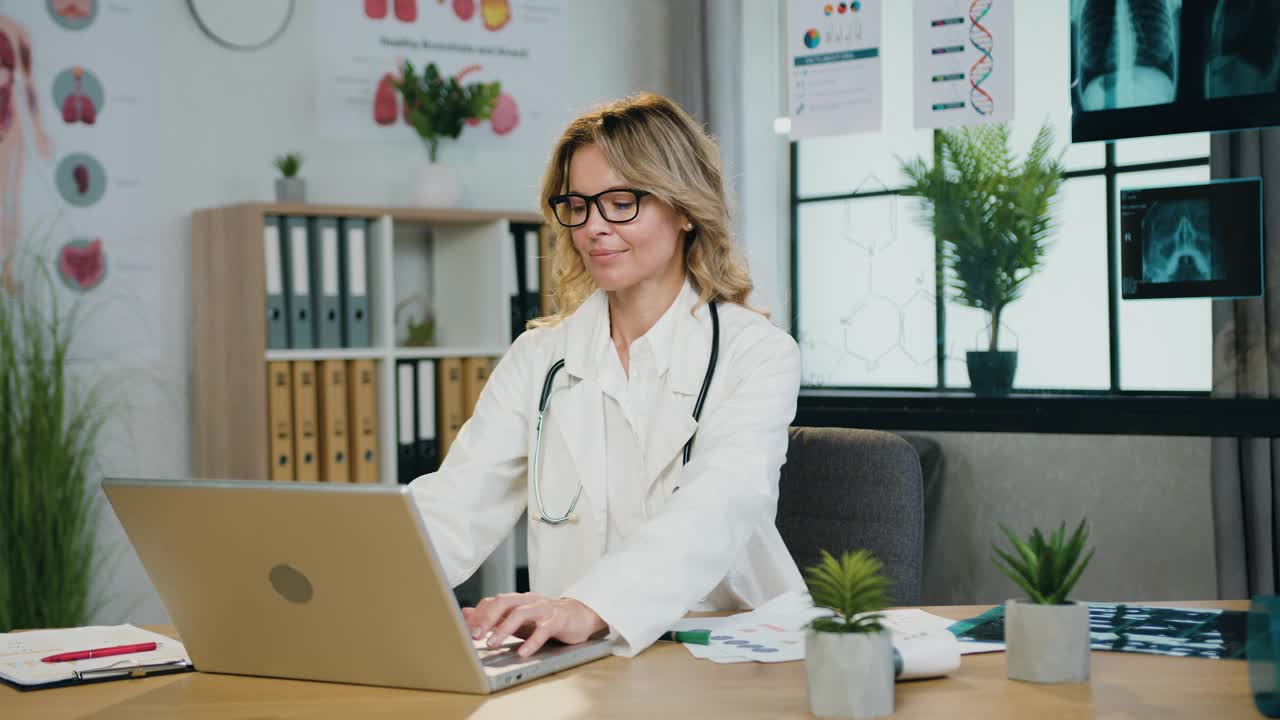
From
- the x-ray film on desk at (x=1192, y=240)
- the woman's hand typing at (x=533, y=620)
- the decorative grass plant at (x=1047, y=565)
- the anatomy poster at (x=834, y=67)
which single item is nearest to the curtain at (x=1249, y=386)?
the x-ray film on desk at (x=1192, y=240)

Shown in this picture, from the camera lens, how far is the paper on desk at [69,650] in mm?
1312

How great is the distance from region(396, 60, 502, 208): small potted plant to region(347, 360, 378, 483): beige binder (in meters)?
0.58

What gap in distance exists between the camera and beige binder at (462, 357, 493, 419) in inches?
146

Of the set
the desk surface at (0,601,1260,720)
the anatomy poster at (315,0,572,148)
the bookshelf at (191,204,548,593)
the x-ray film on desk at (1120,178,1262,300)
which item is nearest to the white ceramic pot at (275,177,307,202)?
the bookshelf at (191,204,548,593)

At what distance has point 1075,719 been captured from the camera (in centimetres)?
107

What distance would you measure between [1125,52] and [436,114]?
194cm

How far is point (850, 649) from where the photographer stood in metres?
1.07

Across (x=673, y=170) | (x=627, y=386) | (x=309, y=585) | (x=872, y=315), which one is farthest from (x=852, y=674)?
(x=872, y=315)

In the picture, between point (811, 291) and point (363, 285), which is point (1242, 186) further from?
point (363, 285)

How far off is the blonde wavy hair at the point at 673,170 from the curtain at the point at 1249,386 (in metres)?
1.20

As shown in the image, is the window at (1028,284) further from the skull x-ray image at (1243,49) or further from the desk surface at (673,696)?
the desk surface at (673,696)

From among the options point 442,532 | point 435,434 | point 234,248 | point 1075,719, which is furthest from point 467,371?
point 1075,719

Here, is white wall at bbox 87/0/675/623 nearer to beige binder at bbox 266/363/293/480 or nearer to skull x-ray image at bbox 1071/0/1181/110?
beige binder at bbox 266/363/293/480

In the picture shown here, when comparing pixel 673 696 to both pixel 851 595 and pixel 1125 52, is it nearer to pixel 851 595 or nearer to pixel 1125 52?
pixel 851 595
